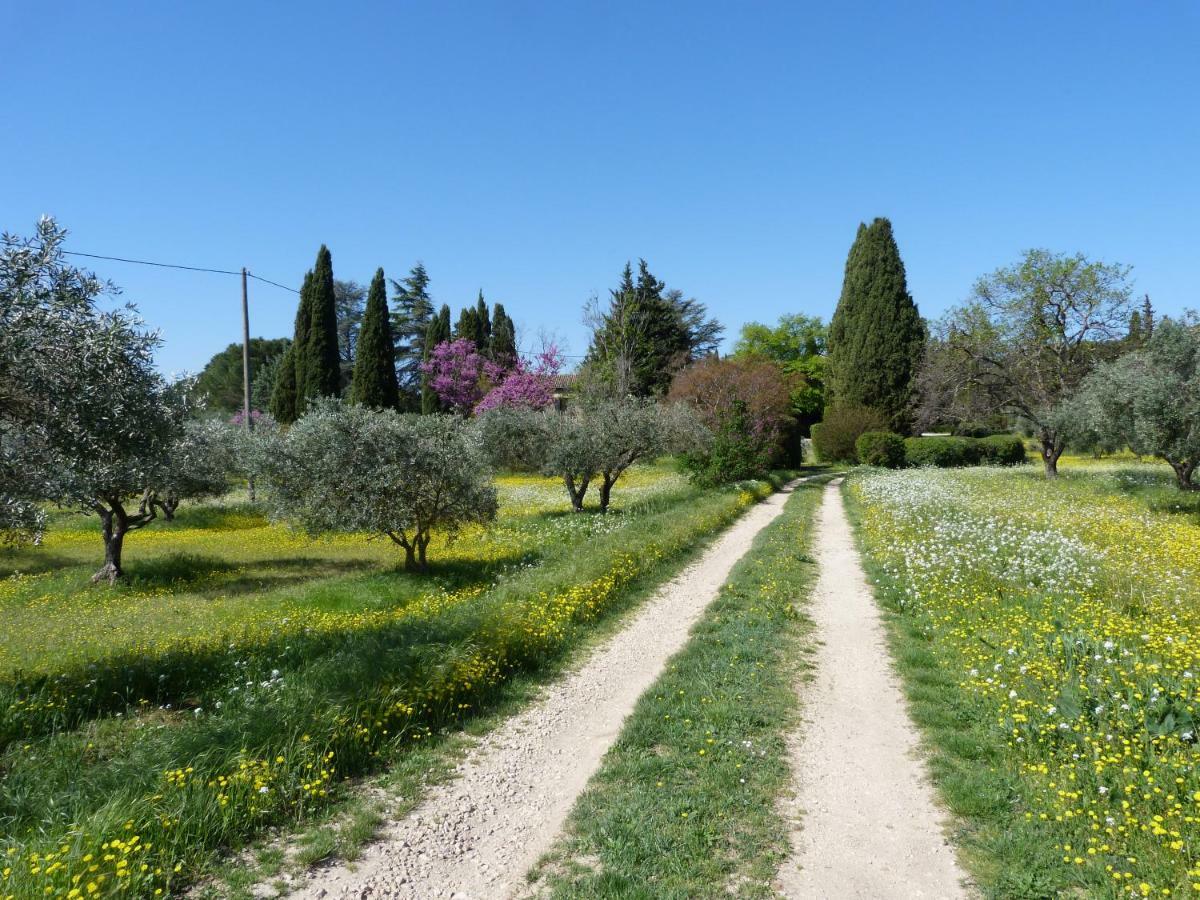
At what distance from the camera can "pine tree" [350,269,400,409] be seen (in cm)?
4425

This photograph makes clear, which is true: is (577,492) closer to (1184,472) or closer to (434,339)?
(1184,472)

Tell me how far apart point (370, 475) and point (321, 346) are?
32.9 metres

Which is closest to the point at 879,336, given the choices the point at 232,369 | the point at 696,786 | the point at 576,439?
the point at 576,439

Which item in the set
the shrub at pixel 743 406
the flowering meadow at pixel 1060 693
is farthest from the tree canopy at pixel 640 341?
the flowering meadow at pixel 1060 693

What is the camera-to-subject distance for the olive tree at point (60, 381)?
5.96 meters

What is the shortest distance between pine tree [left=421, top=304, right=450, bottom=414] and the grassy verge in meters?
46.6

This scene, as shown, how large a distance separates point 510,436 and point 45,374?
52.0ft

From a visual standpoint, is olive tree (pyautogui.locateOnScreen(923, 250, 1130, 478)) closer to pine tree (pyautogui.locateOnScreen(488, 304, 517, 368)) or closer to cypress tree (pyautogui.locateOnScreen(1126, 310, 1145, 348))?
cypress tree (pyautogui.locateOnScreen(1126, 310, 1145, 348))

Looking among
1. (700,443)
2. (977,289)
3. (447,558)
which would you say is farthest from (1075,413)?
(447,558)

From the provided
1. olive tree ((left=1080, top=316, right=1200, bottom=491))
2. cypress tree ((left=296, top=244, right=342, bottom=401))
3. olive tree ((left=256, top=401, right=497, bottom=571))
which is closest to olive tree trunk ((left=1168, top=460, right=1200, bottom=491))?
olive tree ((left=1080, top=316, right=1200, bottom=491))

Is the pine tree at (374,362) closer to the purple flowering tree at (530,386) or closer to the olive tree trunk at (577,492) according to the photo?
the purple flowering tree at (530,386)

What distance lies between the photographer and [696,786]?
17.0 feet

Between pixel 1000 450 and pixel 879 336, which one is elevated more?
pixel 879 336

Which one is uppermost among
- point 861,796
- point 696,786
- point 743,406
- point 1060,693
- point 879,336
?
point 879,336
